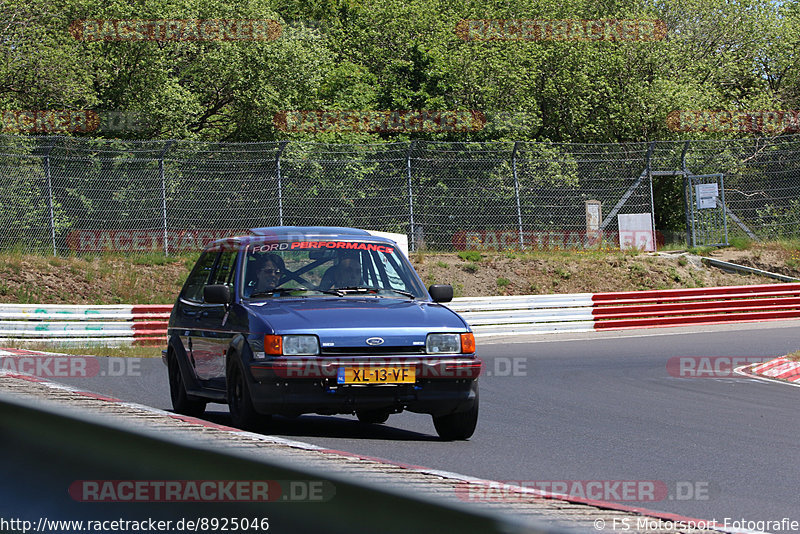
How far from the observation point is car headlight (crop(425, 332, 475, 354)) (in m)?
7.83

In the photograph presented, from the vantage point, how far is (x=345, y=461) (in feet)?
17.2

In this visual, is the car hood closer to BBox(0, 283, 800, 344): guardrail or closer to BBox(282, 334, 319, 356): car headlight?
BBox(282, 334, 319, 356): car headlight

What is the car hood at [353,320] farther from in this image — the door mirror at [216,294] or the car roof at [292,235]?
the car roof at [292,235]

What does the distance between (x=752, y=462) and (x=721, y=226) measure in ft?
84.8

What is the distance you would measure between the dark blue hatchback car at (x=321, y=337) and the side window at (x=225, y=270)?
0.01m

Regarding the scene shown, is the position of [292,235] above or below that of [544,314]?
above

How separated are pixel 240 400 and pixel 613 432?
342 cm

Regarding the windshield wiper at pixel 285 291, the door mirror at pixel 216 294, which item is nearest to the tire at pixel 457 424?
the windshield wiper at pixel 285 291

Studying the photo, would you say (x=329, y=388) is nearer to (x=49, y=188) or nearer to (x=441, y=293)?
(x=441, y=293)

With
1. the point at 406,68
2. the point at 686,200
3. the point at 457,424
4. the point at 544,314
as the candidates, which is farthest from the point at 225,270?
the point at 406,68

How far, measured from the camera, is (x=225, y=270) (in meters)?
9.09

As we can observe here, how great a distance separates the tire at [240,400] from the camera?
25.3ft

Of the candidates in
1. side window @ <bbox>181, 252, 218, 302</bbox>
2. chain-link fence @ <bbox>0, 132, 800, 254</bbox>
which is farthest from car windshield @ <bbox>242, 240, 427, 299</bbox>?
chain-link fence @ <bbox>0, 132, 800, 254</bbox>

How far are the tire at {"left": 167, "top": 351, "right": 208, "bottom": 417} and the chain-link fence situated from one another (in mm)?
14505
